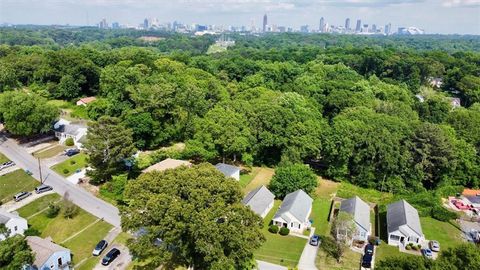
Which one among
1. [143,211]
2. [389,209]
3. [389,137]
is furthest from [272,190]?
[143,211]

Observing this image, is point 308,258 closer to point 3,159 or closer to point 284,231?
point 284,231

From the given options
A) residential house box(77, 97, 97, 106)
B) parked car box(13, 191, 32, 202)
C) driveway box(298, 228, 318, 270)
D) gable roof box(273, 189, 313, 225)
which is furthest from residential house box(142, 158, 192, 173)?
residential house box(77, 97, 97, 106)

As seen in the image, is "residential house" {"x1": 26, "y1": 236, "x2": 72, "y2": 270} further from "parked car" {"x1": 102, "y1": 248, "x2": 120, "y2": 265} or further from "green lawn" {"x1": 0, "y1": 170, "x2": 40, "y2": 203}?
"green lawn" {"x1": 0, "y1": 170, "x2": 40, "y2": 203}

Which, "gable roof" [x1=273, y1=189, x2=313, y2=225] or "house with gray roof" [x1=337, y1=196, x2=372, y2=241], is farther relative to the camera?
"gable roof" [x1=273, y1=189, x2=313, y2=225]

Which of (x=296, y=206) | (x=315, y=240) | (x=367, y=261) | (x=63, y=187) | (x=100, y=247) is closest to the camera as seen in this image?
(x=367, y=261)

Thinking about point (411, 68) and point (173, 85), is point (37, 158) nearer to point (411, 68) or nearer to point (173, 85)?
point (173, 85)

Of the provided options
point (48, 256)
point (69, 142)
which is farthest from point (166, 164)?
point (69, 142)
